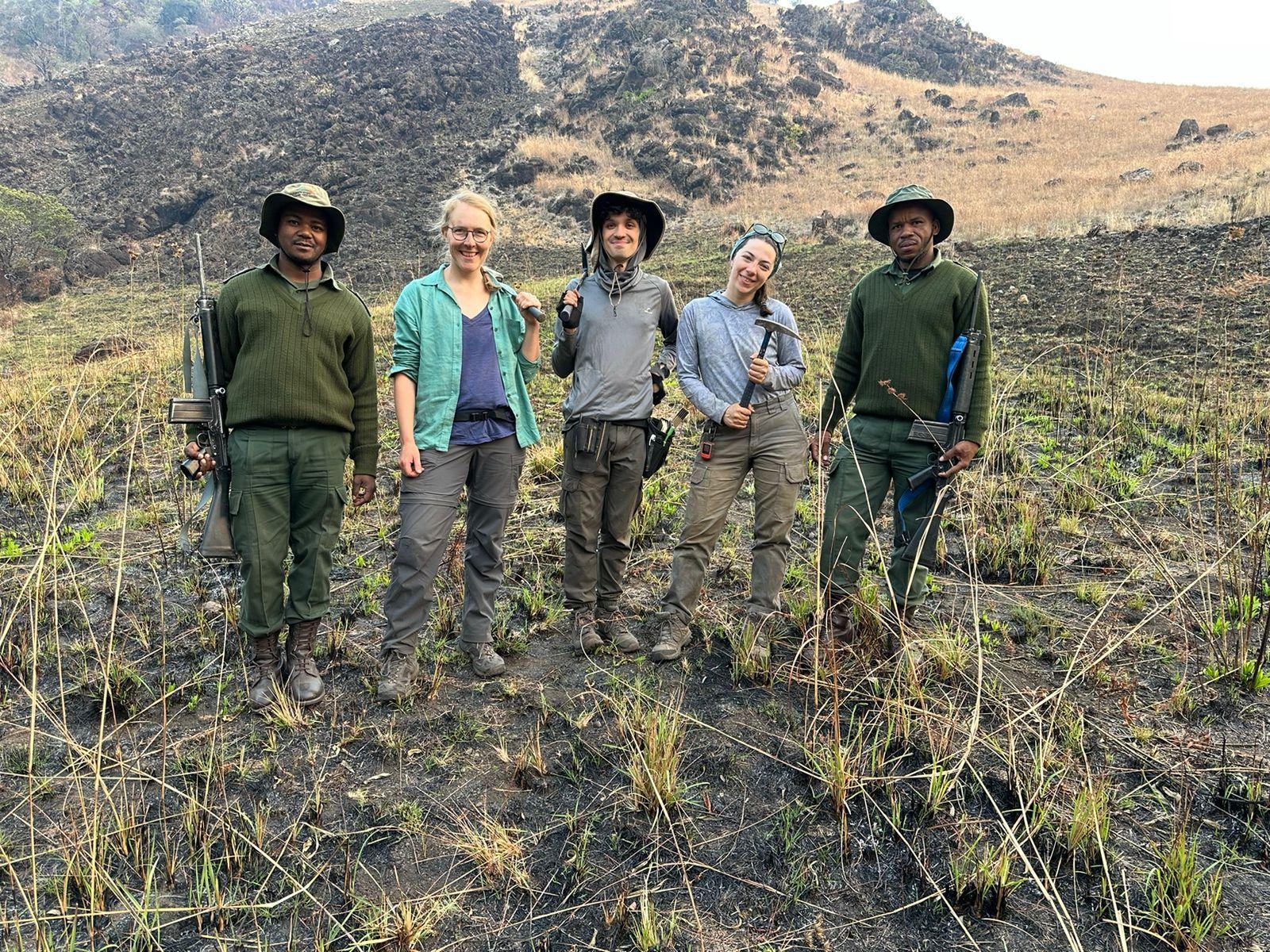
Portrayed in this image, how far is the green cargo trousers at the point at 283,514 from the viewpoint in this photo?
271cm

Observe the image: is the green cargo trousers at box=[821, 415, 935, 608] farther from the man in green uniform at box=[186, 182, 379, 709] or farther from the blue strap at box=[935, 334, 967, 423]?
the man in green uniform at box=[186, 182, 379, 709]

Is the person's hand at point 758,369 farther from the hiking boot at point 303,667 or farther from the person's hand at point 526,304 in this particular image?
the hiking boot at point 303,667

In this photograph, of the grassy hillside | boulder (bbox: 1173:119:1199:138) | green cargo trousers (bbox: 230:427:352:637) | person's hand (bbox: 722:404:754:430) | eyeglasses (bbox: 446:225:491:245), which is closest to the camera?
the grassy hillside

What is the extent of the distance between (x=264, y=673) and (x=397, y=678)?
1.66 ft

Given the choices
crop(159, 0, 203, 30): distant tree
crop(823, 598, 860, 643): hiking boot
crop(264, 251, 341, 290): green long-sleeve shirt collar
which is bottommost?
crop(823, 598, 860, 643): hiking boot

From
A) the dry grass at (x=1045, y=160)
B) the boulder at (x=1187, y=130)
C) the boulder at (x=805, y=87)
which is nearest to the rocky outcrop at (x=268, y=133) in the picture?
the dry grass at (x=1045, y=160)

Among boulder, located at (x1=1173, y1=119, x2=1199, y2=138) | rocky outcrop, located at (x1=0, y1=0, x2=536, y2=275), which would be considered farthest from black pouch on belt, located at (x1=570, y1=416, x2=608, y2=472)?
boulder, located at (x1=1173, y1=119, x2=1199, y2=138)

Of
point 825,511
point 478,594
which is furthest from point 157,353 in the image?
point 825,511

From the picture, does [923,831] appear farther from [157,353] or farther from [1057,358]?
[157,353]

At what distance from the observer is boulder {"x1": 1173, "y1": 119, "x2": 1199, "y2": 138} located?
974 inches

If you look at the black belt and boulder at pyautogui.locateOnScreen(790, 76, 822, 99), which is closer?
the black belt

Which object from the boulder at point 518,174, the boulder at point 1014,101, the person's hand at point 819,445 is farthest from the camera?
the boulder at point 1014,101

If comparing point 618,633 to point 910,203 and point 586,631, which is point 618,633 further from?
point 910,203

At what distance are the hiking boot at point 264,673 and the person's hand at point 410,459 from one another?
832 mm
